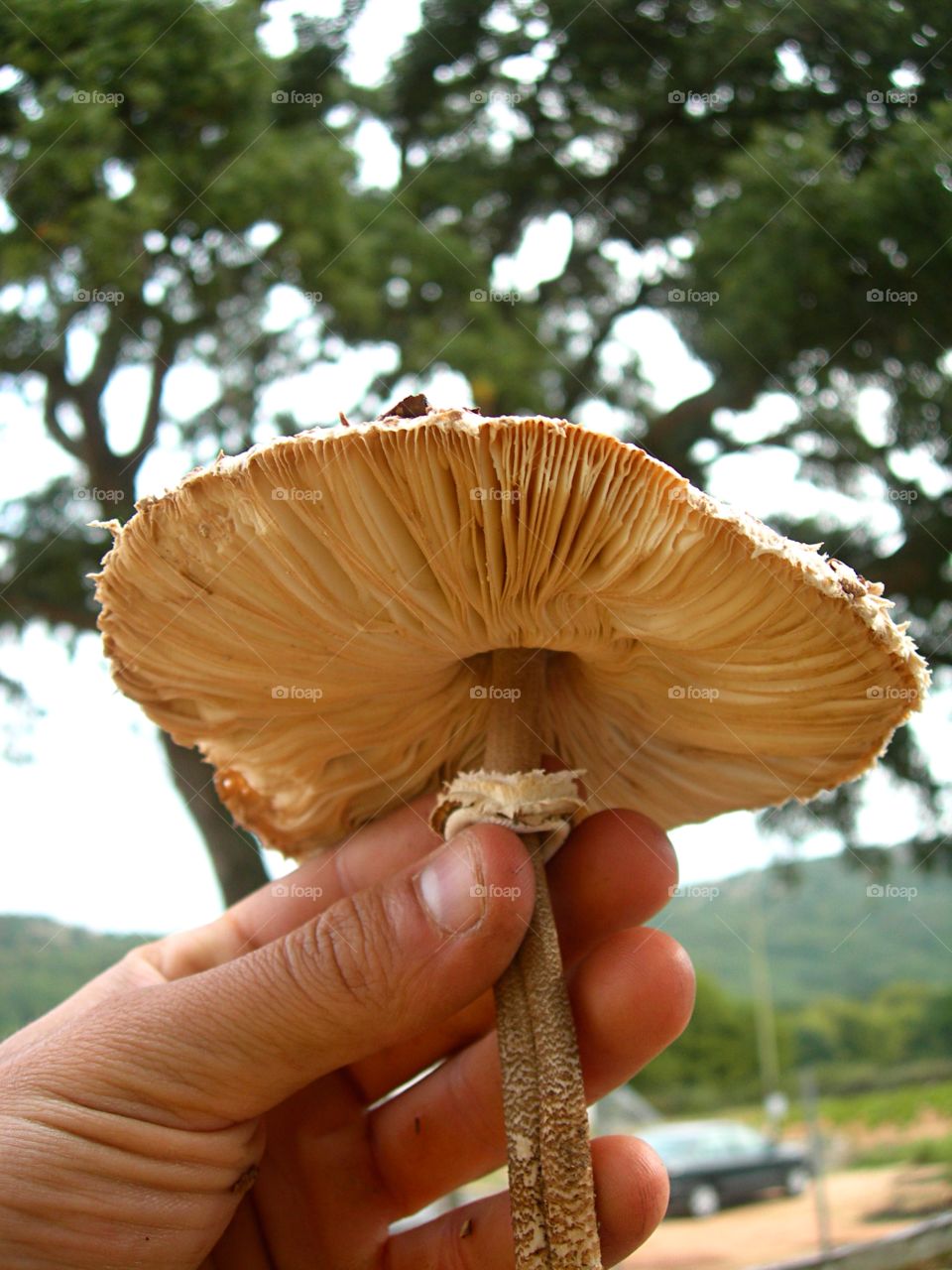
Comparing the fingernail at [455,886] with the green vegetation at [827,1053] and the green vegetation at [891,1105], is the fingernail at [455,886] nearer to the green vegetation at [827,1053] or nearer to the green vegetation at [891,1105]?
the green vegetation at [891,1105]

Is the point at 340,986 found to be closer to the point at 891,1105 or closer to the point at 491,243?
the point at 491,243

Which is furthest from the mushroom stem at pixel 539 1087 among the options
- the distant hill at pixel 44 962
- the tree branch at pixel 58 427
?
the tree branch at pixel 58 427

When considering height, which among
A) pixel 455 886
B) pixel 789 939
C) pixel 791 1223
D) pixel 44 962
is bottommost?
pixel 791 1223

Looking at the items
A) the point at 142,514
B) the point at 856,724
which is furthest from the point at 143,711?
the point at 856,724

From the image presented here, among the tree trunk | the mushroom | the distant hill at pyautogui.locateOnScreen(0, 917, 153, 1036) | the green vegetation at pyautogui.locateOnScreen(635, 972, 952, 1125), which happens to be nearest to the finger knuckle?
the mushroom

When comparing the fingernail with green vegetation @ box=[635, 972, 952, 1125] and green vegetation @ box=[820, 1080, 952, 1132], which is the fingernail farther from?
green vegetation @ box=[635, 972, 952, 1125]

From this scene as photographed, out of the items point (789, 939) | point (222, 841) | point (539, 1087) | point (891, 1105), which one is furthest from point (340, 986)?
point (789, 939)

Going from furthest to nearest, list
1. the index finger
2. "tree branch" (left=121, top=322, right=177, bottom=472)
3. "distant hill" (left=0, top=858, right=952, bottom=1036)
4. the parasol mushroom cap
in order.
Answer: "tree branch" (left=121, top=322, right=177, bottom=472) < "distant hill" (left=0, top=858, right=952, bottom=1036) < the index finger < the parasol mushroom cap
